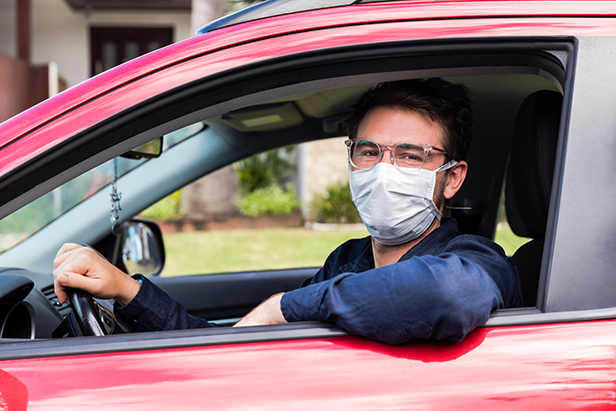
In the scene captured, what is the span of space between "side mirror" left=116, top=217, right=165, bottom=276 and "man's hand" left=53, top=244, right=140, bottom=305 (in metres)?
1.00

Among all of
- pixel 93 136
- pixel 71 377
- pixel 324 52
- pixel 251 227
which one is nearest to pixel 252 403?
pixel 71 377

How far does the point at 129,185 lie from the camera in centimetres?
232

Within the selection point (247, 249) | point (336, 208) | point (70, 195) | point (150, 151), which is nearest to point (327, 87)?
point (150, 151)

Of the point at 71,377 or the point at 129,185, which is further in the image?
the point at 129,185

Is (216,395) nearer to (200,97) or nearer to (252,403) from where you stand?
(252,403)

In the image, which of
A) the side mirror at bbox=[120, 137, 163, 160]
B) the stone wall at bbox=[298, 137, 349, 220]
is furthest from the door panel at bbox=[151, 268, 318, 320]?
the stone wall at bbox=[298, 137, 349, 220]

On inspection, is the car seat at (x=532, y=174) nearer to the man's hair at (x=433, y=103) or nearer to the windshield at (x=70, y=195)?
the man's hair at (x=433, y=103)

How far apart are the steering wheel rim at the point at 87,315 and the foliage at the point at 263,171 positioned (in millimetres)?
8940

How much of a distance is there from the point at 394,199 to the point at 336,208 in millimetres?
7539

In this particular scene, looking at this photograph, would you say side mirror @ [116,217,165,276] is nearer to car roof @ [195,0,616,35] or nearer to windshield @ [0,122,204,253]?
windshield @ [0,122,204,253]

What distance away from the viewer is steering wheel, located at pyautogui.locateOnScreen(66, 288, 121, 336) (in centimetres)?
130

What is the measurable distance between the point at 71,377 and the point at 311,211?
27.5 ft

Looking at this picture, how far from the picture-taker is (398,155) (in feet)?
4.91

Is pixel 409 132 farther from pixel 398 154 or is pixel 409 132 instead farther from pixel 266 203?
pixel 266 203
